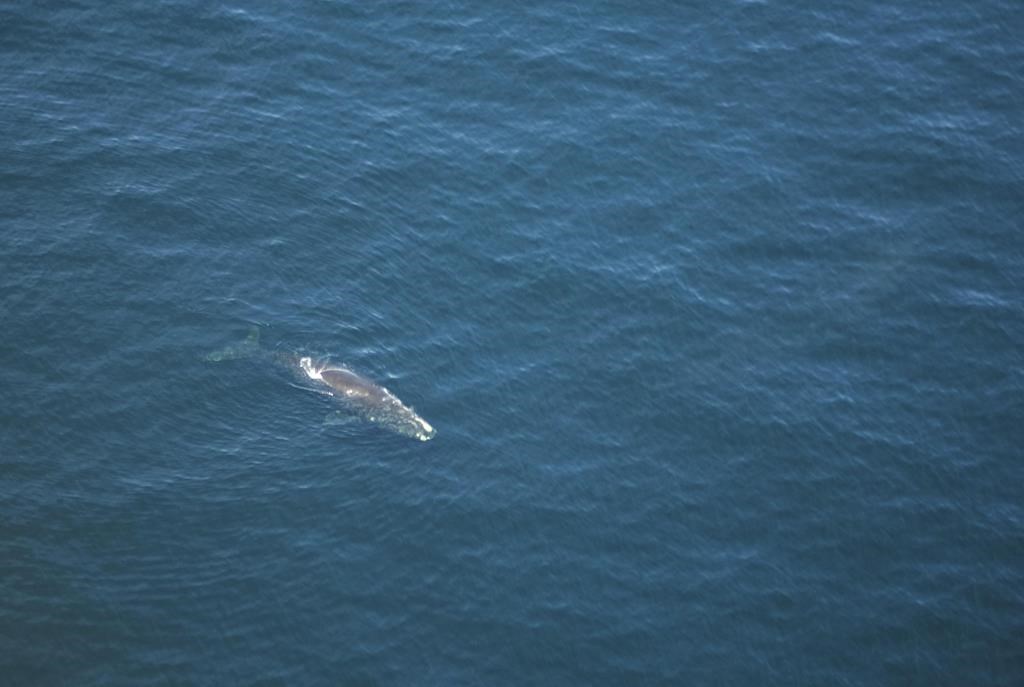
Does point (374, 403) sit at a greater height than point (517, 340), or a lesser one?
lesser

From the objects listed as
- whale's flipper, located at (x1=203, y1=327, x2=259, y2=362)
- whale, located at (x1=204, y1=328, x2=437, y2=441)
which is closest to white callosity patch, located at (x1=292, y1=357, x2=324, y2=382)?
whale, located at (x1=204, y1=328, x2=437, y2=441)

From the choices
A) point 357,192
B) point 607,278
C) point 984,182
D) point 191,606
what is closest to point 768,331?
point 607,278

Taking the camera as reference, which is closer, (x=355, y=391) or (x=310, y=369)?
(x=355, y=391)

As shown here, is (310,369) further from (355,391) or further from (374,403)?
(374,403)

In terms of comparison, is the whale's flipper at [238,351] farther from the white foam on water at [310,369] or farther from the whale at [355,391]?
the white foam on water at [310,369]

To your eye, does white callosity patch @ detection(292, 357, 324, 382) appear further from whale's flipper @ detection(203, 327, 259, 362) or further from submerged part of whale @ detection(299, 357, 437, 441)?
whale's flipper @ detection(203, 327, 259, 362)

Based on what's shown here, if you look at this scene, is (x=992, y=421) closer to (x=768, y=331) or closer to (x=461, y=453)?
(x=768, y=331)

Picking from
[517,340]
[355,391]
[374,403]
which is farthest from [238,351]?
[517,340]

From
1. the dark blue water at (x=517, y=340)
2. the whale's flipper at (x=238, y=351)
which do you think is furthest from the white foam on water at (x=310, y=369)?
the whale's flipper at (x=238, y=351)

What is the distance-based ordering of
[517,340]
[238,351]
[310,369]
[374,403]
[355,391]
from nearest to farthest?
1. [374,403]
2. [355,391]
3. [310,369]
4. [238,351]
5. [517,340]
